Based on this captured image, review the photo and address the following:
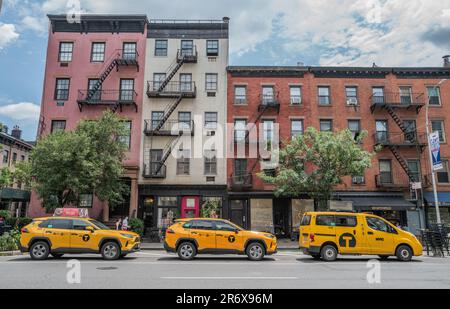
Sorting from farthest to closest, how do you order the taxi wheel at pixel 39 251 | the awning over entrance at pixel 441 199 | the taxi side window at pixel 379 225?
the awning over entrance at pixel 441 199, the taxi side window at pixel 379 225, the taxi wheel at pixel 39 251

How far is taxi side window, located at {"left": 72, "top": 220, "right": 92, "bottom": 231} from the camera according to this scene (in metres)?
13.1

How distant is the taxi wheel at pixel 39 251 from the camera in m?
12.8

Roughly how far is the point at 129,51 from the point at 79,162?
42.1ft

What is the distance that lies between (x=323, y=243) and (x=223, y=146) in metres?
14.0

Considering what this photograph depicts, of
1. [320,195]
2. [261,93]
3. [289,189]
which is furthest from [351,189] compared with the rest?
[261,93]

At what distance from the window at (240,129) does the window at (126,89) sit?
9052 mm

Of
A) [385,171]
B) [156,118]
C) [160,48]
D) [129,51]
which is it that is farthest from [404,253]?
[129,51]

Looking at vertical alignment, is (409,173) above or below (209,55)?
below

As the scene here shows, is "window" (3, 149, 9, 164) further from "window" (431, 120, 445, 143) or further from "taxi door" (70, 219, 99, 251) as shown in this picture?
"window" (431, 120, 445, 143)

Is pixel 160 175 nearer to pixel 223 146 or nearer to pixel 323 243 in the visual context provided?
pixel 223 146

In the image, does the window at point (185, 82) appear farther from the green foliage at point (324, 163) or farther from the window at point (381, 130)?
the window at point (381, 130)

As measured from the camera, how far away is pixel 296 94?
27.5 m

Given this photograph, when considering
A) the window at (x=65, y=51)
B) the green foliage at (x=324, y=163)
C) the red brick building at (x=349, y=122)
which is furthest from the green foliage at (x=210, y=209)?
the window at (x=65, y=51)
